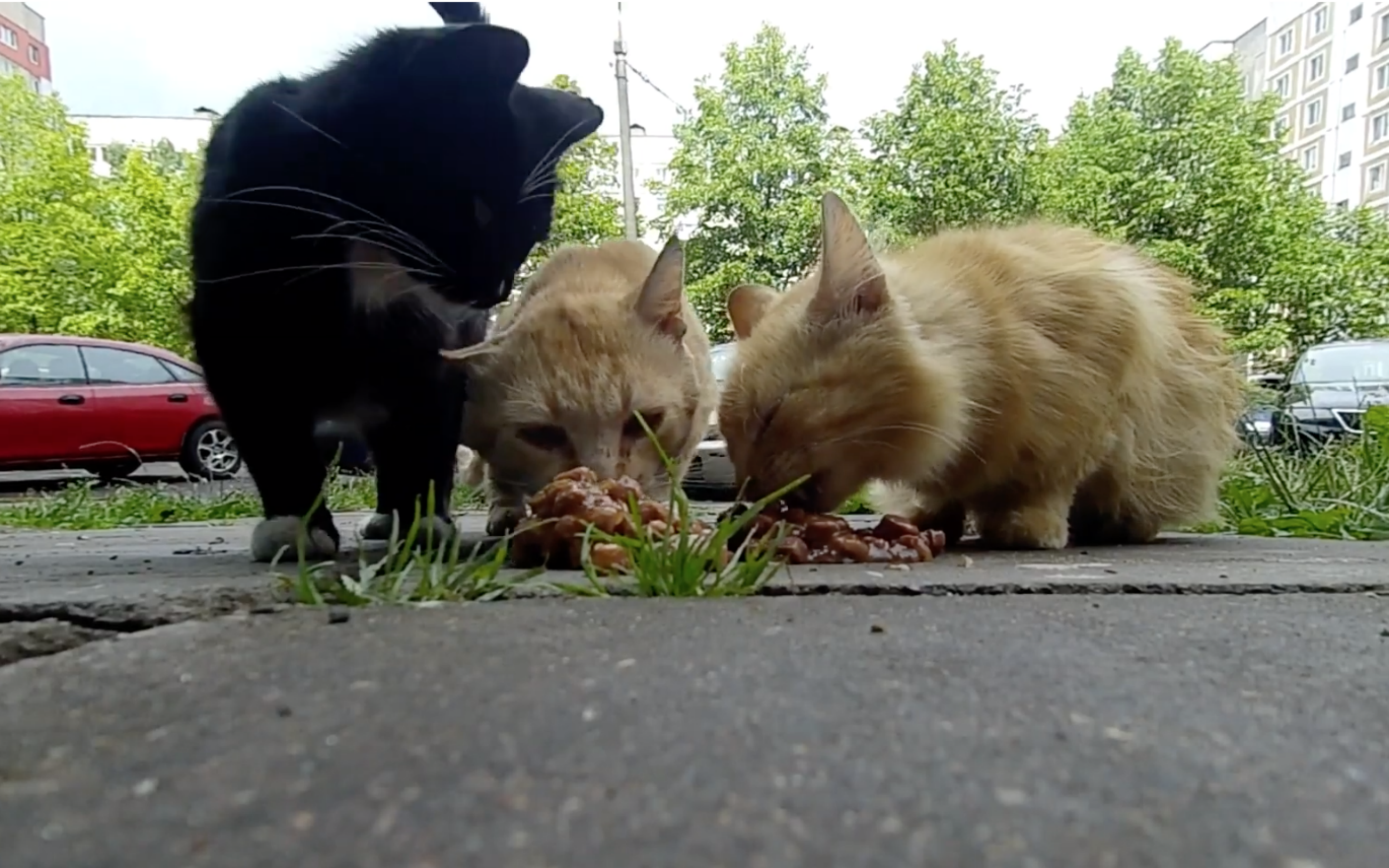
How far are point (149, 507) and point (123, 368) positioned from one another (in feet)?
18.5

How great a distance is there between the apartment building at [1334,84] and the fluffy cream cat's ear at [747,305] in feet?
143

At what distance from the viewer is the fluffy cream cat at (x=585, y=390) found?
2646mm

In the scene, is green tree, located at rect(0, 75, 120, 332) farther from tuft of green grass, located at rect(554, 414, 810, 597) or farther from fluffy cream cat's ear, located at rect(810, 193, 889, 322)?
tuft of green grass, located at rect(554, 414, 810, 597)

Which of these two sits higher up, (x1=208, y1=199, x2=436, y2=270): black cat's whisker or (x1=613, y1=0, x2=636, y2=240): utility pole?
(x1=613, y1=0, x2=636, y2=240): utility pole

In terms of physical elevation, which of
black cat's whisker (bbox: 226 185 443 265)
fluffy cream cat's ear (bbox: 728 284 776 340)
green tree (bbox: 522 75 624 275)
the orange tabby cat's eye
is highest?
green tree (bbox: 522 75 624 275)

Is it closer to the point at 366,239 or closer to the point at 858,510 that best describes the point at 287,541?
the point at 366,239

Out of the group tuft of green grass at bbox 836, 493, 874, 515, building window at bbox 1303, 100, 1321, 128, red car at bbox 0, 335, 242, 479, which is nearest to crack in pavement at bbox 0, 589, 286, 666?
tuft of green grass at bbox 836, 493, 874, 515

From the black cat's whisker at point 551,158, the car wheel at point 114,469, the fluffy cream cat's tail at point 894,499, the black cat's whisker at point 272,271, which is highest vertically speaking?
the black cat's whisker at point 551,158

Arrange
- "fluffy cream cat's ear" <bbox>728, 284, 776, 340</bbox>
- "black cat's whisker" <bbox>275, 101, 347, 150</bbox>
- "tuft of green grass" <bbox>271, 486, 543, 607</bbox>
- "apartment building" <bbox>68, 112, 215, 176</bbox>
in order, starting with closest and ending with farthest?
"tuft of green grass" <bbox>271, 486, 543, 607</bbox>
"black cat's whisker" <bbox>275, 101, 347, 150</bbox>
"fluffy cream cat's ear" <bbox>728, 284, 776, 340</bbox>
"apartment building" <bbox>68, 112, 215, 176</bbox>

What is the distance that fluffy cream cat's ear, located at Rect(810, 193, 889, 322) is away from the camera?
235 centimetres

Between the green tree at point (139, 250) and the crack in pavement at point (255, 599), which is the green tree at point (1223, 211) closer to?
the green tree at point (139, 250)

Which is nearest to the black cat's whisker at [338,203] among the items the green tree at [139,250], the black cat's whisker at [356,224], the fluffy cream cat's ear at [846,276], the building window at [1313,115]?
the black cat's whisker at [356,224]

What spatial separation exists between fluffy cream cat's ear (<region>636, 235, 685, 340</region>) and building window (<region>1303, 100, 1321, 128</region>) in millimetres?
51751

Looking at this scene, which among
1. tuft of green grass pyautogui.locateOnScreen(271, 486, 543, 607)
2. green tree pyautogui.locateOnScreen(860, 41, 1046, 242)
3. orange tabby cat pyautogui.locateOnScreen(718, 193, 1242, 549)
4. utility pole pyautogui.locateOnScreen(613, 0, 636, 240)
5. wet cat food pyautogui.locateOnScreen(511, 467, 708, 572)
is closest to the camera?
tuft of green grass pyautogui.locateOnScreen(271, 486, 543, 607)
